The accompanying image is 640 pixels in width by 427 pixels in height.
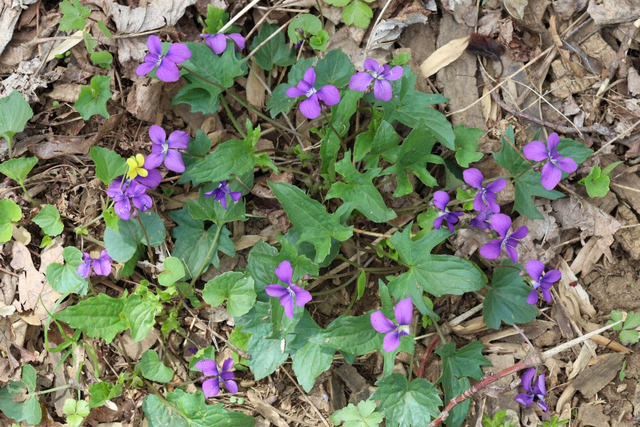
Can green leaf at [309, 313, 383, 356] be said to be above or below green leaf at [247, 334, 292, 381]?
above

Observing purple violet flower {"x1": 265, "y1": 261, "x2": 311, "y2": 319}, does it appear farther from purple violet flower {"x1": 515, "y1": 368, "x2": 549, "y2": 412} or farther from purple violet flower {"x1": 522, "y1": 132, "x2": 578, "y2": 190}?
purple violet flower {"x1": 515, "y1": 368, "x2": 549, "y2": 412}

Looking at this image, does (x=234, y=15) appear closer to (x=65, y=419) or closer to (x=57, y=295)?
(x=57, y=295)

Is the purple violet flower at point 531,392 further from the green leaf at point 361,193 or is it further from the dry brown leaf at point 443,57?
the dry brown leaf at point 443,57

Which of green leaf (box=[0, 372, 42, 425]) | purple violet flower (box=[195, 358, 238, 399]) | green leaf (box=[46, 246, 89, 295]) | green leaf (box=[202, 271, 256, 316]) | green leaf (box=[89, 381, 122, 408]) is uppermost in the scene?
green leaf (box=[202, 271, 256, 316])

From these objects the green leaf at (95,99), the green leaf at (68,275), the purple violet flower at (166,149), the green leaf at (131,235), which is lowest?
the green leaf at (68,275)

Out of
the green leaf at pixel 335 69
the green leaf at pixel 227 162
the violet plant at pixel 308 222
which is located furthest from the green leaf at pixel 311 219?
the green leaf at pixel 335 69

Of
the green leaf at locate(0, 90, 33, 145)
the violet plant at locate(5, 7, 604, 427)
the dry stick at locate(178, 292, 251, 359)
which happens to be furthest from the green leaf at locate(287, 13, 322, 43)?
the dry stick at locate(178, 292, 251, 359)

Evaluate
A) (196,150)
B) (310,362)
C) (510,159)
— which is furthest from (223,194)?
(510,159)
